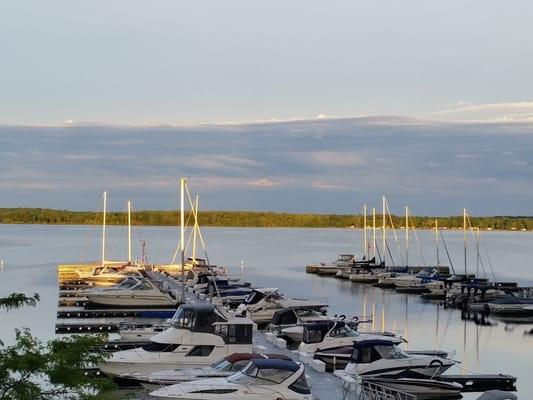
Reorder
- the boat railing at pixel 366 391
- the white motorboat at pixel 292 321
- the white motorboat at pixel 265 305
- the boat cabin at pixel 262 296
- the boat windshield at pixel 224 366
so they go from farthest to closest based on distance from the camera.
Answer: the boat cabin at pixel 262 296, the white motorboat at pixel 265 305, the white motorboat at pixel 292 321, the boat windshield at pixel 224 366, the boat railing at pixel 366 391

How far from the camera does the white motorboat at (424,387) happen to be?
2409cm

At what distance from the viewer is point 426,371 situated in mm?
25953

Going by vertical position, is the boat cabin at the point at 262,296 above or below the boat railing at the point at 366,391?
above

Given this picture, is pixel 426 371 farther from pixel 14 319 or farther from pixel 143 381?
pixel 14 319

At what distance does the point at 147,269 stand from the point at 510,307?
30.1m

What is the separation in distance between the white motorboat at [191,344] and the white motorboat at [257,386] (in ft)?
15.6

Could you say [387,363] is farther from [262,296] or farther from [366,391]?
[262,296]

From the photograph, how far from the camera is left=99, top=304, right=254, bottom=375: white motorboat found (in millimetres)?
25688

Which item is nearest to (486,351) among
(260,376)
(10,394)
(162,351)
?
(162,351)

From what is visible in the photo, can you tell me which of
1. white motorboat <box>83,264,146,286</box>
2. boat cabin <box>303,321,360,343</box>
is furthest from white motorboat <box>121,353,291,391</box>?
white motorboat <box>83,264,146,286</box>

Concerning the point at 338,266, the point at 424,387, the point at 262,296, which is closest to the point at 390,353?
the point at 424,387

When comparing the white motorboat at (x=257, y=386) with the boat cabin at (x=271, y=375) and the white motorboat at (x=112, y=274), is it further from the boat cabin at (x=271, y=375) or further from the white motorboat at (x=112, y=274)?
the white motorboat at (x=112, y=274)

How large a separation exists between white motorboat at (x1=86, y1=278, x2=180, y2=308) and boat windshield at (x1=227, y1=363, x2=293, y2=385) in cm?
2658

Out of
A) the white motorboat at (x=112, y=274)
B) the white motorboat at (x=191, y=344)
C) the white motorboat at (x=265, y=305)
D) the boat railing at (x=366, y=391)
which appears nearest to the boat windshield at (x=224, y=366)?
the white motorboat at (x=191, y=344)
